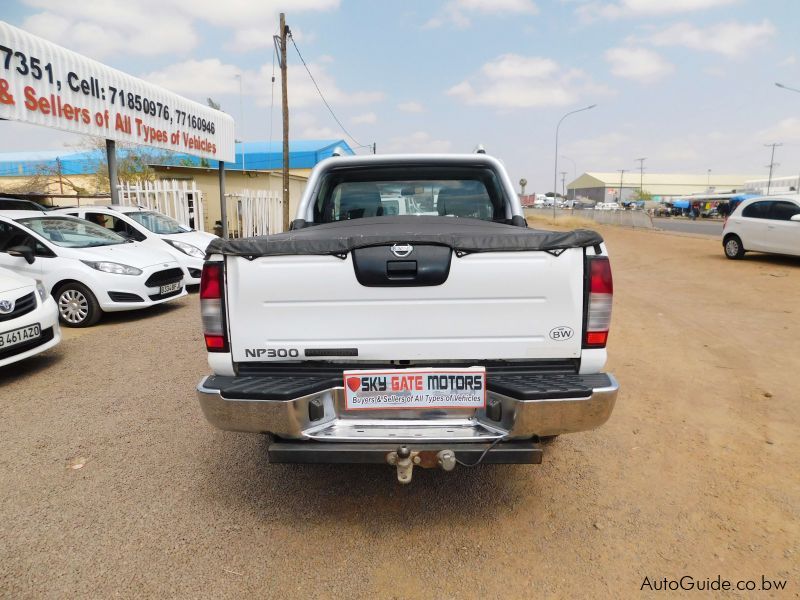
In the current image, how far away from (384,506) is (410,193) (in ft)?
8.98

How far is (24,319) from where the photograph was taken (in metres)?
4.98

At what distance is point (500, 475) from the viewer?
3219 millimetres

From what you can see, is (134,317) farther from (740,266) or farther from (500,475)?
(740,266)

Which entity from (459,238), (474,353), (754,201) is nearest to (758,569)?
(474,353)

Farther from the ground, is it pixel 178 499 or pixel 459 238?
pixel 459 238

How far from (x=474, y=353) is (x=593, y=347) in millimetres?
548

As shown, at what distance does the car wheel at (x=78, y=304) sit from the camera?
718 cm

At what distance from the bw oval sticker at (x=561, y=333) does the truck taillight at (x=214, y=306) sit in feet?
4.98

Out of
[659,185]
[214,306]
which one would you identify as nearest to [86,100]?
[214,306]

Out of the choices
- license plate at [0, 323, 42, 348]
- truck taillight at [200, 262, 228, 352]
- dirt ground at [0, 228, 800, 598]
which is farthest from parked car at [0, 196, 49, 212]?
truck taillight at [200, 262, 228, 352]

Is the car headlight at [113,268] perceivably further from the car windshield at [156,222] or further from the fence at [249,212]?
the fence at [249,212]

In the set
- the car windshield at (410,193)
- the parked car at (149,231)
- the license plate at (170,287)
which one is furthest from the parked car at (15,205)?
the car windshield at (410,193)

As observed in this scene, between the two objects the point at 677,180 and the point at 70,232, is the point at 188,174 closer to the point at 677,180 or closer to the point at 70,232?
the point at 70,232

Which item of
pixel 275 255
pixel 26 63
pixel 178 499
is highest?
pixel 26 63
